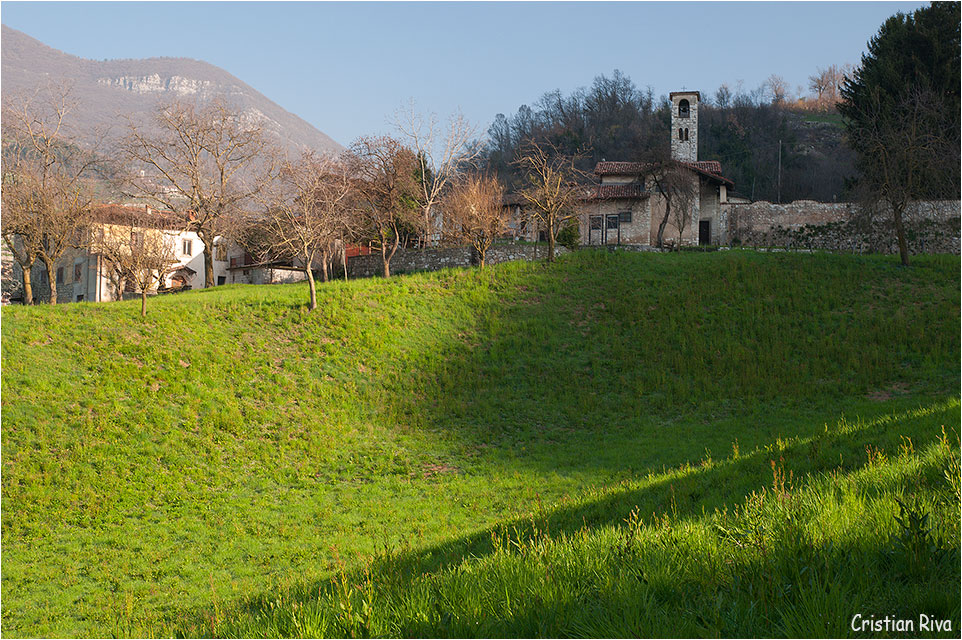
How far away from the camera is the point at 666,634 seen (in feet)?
12.9

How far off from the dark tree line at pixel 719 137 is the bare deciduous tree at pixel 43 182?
114ft

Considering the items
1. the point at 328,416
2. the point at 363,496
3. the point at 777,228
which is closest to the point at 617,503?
the point at 363,496

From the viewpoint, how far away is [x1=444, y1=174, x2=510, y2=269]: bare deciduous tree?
1416 inches

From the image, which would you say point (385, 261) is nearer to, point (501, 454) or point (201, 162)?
point (201, 162)

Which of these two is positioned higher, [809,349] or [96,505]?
[809,349]

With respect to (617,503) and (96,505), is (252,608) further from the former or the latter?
A: (96,505)

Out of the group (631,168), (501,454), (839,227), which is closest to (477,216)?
(631,168)

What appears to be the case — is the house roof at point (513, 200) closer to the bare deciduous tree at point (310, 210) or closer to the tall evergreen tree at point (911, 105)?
the bare deciduous tree at point (310, 210)

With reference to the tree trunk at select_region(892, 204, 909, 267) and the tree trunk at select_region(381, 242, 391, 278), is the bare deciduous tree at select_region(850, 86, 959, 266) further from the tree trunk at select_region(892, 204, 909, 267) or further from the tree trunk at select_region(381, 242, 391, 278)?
the tree trunk at select_region(381, 242, 391, 278)

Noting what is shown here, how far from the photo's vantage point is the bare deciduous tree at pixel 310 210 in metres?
30.1

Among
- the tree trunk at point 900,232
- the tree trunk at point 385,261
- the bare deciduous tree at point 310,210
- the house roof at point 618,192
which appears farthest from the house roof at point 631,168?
the bare deciduous tree at point 310,210

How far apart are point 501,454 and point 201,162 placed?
110 feet

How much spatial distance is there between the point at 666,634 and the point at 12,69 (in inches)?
8007

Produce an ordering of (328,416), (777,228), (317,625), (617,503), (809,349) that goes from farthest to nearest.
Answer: (777,228) < (809,349) < (328,416) < (617,503) < (317,625)
